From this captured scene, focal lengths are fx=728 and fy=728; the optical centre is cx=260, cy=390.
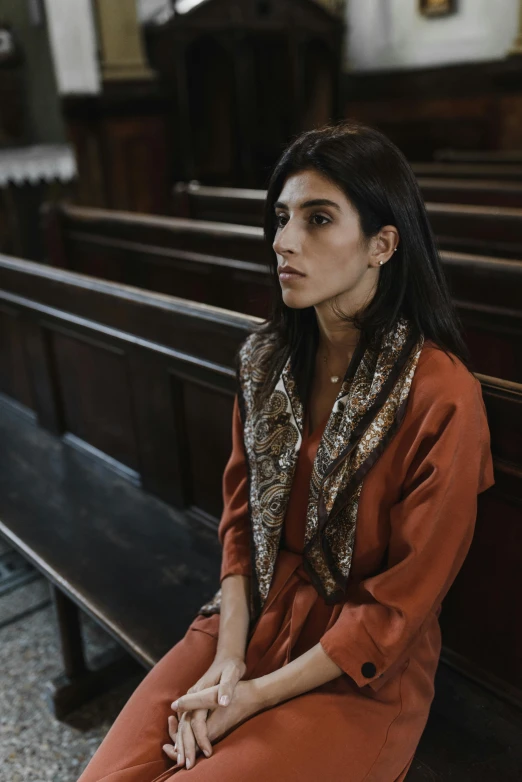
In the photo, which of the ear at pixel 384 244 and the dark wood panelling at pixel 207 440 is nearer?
the ear at pixel 384 244

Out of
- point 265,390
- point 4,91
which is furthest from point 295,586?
point 4,91

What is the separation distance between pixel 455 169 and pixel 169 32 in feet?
11.1

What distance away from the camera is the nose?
3.83 feet

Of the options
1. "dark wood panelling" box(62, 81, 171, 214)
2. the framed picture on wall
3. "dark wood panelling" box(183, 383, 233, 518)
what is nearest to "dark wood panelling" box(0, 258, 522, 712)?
"dark wood panelling" box(183, 383, 233, 518)

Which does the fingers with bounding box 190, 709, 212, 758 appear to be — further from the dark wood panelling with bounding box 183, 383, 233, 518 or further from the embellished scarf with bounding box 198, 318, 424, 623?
the dark wood panelling with bounding box 183, 383, 233, 518

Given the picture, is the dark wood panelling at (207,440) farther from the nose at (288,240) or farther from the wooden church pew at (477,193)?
the wooden church pew at (477,193)

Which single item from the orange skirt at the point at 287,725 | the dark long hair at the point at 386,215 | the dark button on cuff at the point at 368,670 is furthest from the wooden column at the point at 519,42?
the dark button on cuff at the point at 368,670

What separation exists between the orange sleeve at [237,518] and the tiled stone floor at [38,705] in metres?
0.82

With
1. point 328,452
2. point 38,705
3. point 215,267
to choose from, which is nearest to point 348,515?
point 328,452

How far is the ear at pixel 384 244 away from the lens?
114 cm

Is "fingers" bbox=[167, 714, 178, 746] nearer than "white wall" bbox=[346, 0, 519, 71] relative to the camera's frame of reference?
Yes

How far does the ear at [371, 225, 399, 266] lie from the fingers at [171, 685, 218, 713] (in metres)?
0.73

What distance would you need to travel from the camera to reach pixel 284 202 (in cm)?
120

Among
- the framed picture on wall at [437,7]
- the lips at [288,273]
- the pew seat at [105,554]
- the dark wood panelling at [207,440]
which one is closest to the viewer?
the lips at [288,273]
